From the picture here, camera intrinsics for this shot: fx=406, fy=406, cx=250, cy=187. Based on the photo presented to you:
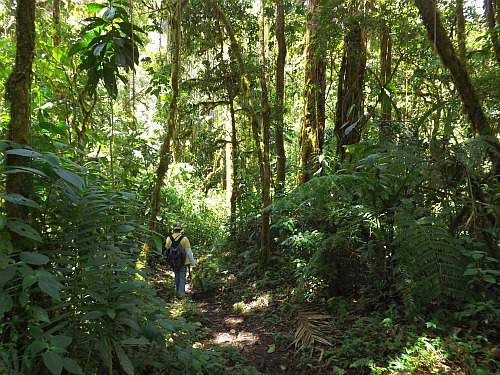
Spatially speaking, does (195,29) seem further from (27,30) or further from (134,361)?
(134,361)

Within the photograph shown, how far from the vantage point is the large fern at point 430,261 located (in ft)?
12.7

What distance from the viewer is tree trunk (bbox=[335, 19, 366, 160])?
269 inches

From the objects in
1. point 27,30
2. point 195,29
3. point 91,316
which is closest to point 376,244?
point 91,316

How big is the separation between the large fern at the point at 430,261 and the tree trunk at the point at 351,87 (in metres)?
2.92

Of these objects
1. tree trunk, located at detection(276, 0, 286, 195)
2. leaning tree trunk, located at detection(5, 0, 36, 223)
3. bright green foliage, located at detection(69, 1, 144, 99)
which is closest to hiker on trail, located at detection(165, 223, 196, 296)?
tree trunk, located at detection(276, 0, 286, 195)

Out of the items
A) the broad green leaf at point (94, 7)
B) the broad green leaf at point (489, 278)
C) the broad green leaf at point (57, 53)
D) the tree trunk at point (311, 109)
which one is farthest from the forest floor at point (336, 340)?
the broad green leaf at point (57, 53)

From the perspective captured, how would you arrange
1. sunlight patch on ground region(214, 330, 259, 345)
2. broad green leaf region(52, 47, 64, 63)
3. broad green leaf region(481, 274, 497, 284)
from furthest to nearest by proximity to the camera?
sunlight patch on ground region(214, 330, 259, 345) < broad green leaf region(52, 47, 64, 63) < broad green leaf region(481, 274, 497, 284)

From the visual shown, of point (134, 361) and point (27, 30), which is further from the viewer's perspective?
point (134, 361)

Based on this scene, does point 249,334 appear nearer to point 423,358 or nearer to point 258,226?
point 423,358

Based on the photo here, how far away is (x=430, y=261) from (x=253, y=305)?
335 cm

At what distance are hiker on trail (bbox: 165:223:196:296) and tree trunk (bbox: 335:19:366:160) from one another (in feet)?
Answer: 10.6

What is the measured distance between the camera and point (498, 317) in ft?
11.6

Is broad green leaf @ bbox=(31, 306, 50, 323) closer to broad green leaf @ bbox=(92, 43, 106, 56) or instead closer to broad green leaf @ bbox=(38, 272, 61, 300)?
broad green leaf @ bbox=(38, 272, 61, 300)

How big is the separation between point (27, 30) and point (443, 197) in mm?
4390
